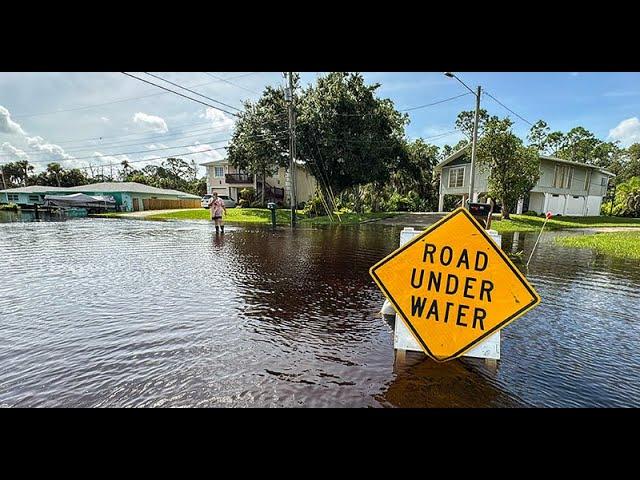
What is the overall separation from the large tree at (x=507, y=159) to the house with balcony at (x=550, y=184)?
16.0 ft

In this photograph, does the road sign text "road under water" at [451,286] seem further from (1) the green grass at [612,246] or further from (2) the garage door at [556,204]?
(2) the garage door at [556,204]

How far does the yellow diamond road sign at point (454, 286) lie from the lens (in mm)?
2896

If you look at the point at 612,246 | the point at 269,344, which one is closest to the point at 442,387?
the point at 269,344

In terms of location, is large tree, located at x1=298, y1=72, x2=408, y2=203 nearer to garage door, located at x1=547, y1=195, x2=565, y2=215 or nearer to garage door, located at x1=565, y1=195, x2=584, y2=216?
garage door, located at x1=547, y1=195, x2=565, y2=215

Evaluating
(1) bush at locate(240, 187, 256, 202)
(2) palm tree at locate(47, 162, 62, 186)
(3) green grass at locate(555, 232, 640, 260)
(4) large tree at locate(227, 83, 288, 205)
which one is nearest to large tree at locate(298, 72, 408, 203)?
(4) large tree at locate(227, 83, 288, 205)

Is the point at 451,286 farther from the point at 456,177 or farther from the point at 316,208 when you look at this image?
the point at 456,177

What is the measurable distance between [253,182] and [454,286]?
1599 inches

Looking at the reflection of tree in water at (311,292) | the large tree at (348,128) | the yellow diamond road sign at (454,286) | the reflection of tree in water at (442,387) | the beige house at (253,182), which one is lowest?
the reflection of tree in water at (311,292)

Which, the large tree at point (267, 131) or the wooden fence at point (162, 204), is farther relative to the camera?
the wooden fence at point (162, 204)

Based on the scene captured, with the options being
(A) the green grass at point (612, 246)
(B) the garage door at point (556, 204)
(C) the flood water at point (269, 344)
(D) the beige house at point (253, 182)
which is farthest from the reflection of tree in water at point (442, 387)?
(D) the beige house at point (253, 182)

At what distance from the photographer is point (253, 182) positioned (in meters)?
41.9

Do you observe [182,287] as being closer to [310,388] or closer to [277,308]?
[277,308]

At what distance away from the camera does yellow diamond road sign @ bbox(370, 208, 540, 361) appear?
2896 mm

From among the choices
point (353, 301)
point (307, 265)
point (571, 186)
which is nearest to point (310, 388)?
point (353, 301)
